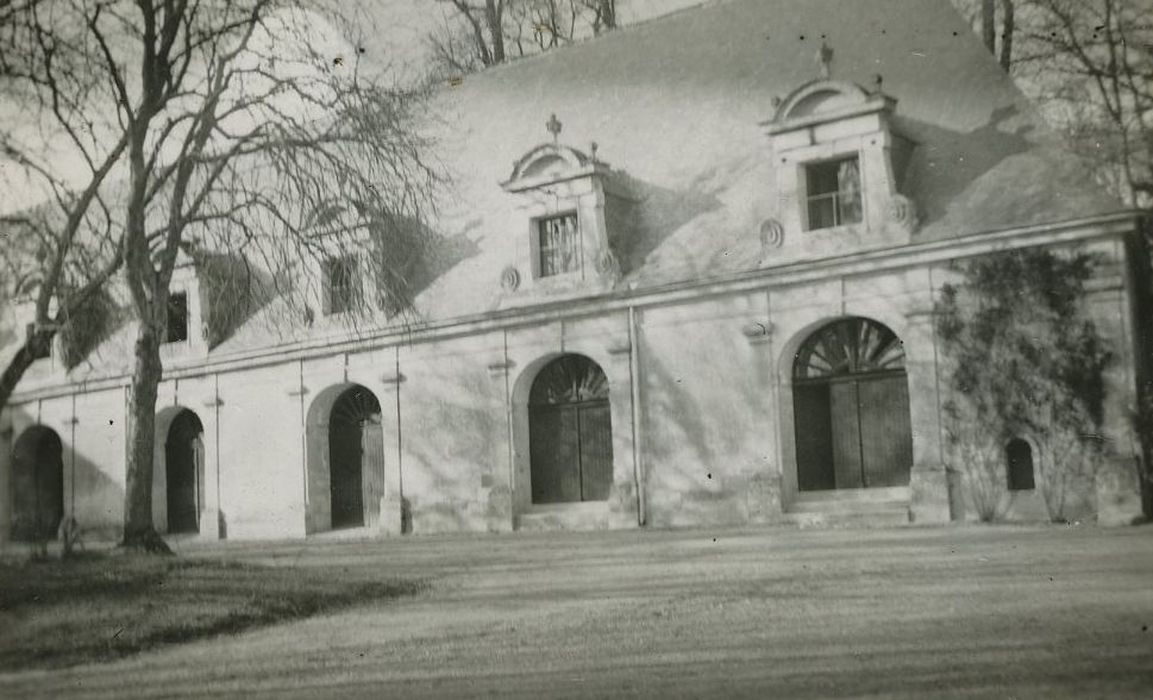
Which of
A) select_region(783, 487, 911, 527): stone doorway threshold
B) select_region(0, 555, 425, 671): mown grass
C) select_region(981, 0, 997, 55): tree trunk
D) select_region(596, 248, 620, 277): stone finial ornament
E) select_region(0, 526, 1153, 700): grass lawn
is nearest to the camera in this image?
select_region(0, 526, 1153, 700): grass lawn

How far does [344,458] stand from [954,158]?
13330 millimetres

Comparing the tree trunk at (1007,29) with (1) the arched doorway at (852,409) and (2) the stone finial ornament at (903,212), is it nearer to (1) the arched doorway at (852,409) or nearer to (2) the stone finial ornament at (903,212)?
(2) the stone finial ornament at (903,212)

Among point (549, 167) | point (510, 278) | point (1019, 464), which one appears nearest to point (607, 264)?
point (510, 278)

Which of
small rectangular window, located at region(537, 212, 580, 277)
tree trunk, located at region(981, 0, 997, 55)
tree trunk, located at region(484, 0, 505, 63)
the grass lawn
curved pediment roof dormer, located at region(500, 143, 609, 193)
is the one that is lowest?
the grass lawn

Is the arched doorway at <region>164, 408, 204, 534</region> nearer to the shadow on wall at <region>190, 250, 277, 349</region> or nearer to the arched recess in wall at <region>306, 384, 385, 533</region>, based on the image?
the shadow on wall at <region>190, 250, 277, 349</region>

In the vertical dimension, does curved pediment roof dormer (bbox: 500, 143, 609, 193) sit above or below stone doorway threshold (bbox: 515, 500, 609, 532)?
above

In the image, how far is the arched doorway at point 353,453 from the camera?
24.2 metres

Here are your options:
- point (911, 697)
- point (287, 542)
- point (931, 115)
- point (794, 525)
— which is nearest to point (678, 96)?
point (931, 115)

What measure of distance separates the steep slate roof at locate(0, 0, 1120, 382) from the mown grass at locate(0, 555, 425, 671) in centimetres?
768

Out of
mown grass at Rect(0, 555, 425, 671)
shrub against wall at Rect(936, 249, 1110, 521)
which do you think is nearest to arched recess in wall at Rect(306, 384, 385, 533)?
mown grass at Rect(0, 555, 425, 671)

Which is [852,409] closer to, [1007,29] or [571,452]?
[571,452]

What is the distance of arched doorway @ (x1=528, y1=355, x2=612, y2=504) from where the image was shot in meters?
21.1

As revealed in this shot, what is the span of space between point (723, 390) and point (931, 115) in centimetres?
547

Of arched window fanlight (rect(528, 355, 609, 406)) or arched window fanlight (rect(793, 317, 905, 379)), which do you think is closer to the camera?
arched window fanlight (rect(793, 317, 905, 379))
